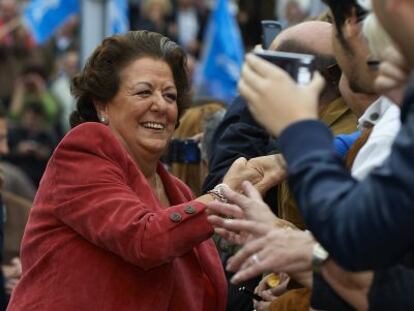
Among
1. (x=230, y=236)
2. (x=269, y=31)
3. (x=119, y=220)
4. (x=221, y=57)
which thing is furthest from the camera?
(x=221, y=57)

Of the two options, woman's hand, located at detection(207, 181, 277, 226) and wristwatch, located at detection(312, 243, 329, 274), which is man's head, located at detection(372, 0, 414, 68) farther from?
woman's hand, located at detection(207, 181, 277, 226)

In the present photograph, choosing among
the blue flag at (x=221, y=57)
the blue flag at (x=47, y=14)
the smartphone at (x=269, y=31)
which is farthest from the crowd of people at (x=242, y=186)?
the blue flag at (x=47, y=14)

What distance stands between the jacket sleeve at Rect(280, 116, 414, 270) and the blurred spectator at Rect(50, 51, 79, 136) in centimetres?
1165

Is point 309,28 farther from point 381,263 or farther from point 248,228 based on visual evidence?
point 381,263

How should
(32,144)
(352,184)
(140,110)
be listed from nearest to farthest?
(352,184) < (140,110) < (32,144)

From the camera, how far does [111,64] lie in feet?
15.3

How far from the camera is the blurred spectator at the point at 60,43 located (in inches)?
639

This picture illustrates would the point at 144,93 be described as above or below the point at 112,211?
above

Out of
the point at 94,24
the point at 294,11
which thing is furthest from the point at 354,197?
the point at 294,11

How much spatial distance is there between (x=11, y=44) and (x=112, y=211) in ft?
39.5

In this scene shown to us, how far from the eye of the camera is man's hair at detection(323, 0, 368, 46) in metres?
3.35

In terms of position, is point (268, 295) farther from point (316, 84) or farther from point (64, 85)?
point (64, 85)

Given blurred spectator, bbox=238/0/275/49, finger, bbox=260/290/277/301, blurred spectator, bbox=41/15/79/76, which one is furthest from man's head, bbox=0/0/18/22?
finger, bbox=260/290/277/301

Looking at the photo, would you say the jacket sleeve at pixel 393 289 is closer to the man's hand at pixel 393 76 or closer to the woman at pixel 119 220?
the man's hand at pixel 393 76
